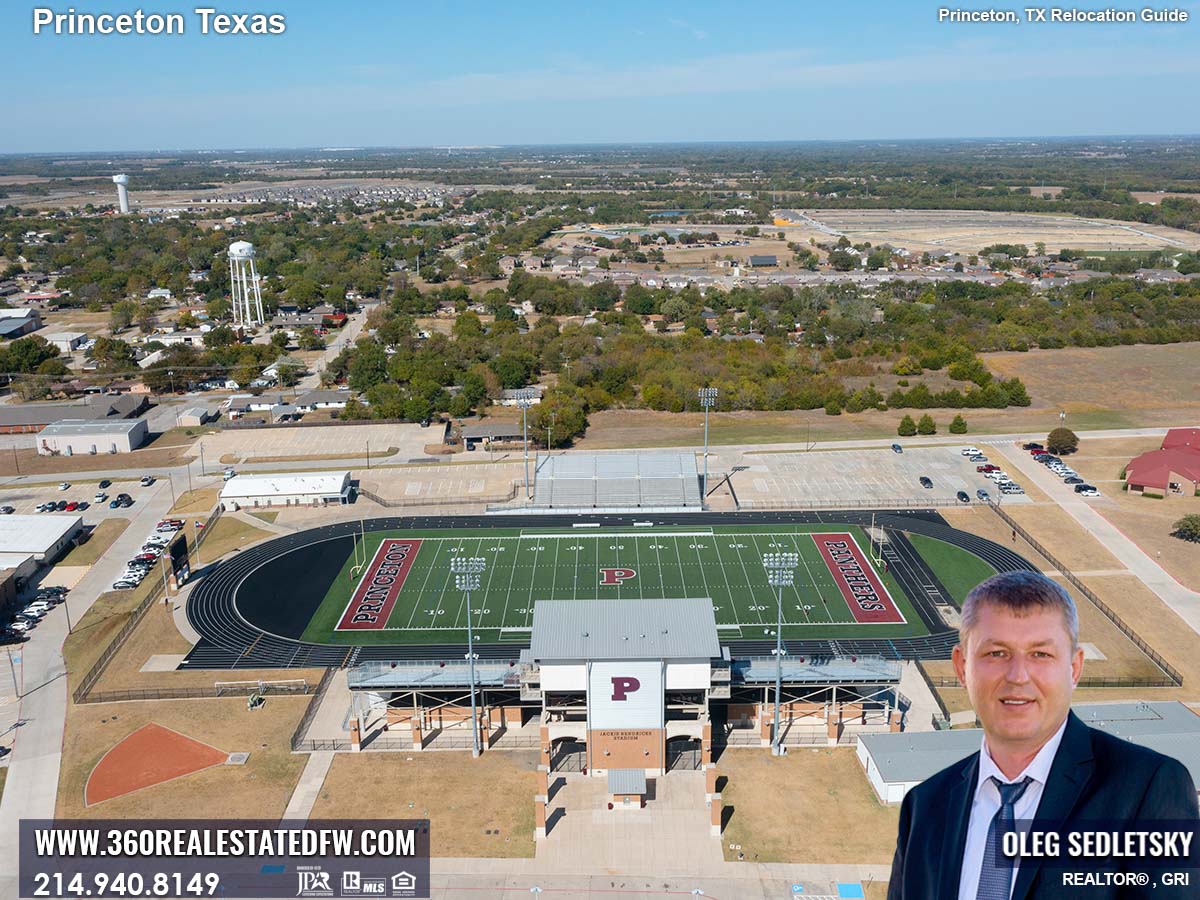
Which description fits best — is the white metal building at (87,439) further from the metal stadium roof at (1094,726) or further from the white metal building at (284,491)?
the metal stadium roof at (1094,726)

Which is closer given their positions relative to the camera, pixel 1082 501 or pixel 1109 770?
pixel 1109 770

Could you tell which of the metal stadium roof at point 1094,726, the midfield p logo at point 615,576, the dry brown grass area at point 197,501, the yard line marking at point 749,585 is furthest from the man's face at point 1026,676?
the dry brown grass area at point 197,501

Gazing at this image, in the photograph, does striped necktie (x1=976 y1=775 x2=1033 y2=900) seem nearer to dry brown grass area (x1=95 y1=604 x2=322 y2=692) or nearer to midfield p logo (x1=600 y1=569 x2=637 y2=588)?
dry brown grass area (x1=95 y1=604 x2=322 y2=692)

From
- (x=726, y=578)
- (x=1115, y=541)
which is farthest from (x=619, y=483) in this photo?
(x=1115, y=541)

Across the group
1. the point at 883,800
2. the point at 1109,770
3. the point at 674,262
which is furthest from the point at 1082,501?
the point at 674,262

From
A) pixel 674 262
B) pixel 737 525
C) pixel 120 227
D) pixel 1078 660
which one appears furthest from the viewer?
pixel 120 227

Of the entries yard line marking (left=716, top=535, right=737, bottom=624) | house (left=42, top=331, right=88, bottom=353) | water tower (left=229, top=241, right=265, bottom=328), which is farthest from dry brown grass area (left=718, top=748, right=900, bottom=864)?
water tower (left=229, top=241, right=265, bottom=328)

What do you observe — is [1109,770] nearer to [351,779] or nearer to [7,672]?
[351,779]
